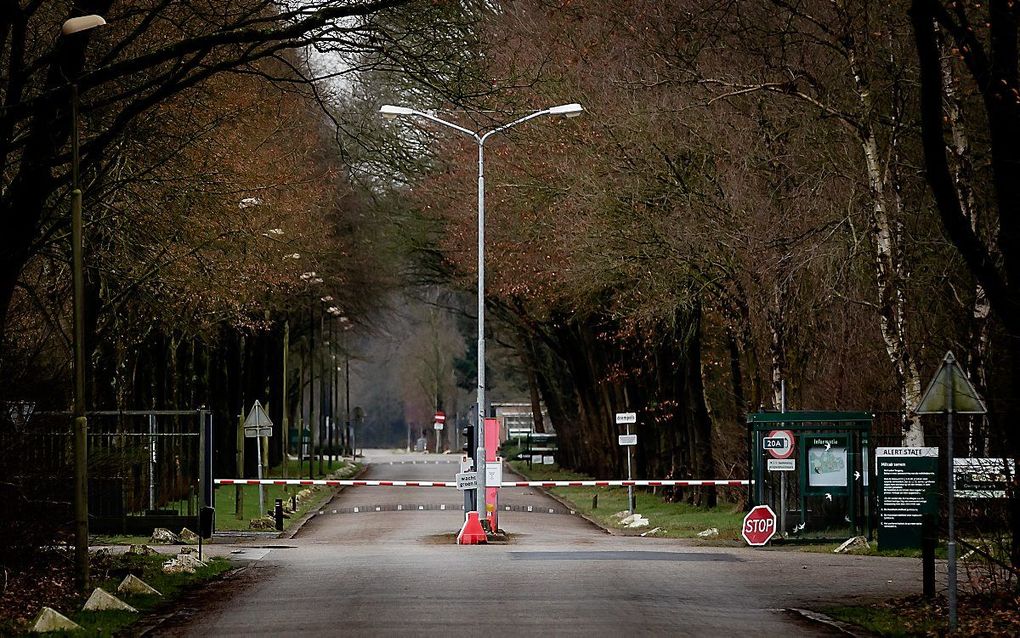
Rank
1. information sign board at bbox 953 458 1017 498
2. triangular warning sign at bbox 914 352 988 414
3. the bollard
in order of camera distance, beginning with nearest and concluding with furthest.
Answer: triangular warning sign at bbox 914 352 988 414
information sign board at bbox 953 458 1017 498
the bollard

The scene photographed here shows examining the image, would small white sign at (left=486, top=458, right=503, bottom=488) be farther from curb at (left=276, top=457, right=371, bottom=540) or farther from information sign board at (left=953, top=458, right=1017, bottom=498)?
information sign board at (left=953, top=458, right=1017, bottom=498)

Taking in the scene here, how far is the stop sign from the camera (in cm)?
2845

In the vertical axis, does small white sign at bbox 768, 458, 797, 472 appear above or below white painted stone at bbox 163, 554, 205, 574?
above

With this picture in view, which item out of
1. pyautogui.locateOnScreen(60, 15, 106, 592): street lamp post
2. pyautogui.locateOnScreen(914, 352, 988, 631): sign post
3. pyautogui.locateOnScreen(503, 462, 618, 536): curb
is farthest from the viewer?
pyautogui.locateOnScreen(503, 462, 618, 536): curb

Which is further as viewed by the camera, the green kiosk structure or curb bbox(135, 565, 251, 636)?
the green kiosk structure

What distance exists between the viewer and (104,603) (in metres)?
16.2

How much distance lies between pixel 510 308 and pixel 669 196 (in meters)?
23.0

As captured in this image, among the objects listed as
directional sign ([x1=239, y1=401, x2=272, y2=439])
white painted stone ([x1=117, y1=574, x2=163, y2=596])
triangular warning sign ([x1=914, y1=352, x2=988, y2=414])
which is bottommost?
white painted stone ([x1=117, y1=574, x2=163, y2=596])

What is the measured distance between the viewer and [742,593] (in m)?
18.7

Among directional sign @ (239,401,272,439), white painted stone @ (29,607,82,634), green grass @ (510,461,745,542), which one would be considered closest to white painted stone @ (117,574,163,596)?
white painted stone @ (29,607,82,634)

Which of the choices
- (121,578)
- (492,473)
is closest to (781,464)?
(492,473)

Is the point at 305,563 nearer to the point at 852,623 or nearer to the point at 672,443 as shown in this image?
the point at 852,623

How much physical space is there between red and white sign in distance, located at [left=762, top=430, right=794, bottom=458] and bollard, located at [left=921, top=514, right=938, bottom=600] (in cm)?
1122

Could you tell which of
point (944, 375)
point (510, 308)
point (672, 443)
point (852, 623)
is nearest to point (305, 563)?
point (852, 623)
